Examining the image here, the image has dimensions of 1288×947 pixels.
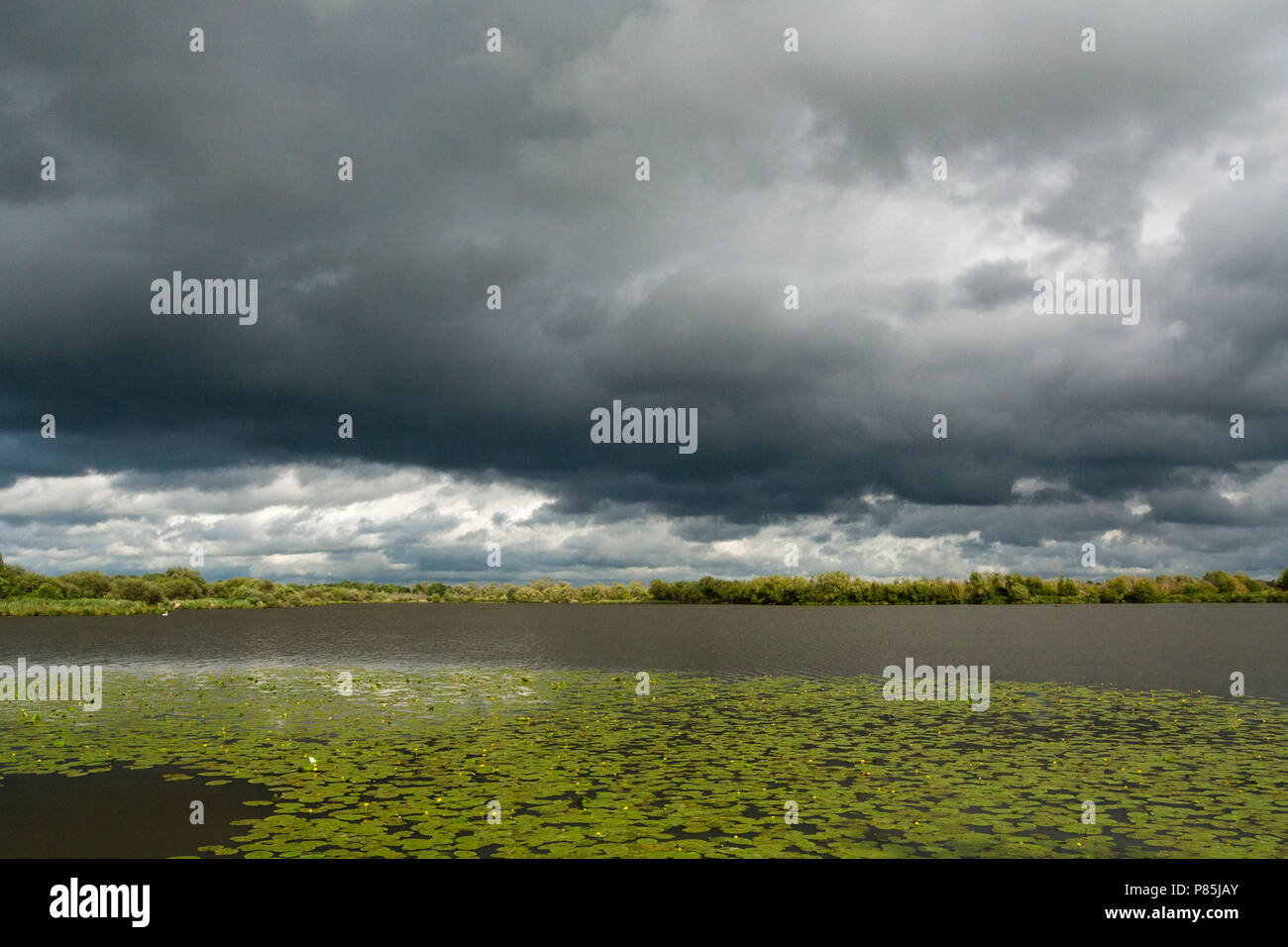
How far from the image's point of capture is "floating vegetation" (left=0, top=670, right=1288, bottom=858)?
42.1 ft

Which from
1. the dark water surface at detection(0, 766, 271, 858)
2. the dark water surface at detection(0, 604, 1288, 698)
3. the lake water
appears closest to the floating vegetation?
the lake water

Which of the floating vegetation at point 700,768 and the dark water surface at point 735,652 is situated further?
the dark water surface at point 735,652

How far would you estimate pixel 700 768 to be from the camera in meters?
18.1

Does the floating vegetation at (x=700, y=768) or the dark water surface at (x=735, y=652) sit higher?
the floating vegetation at (x=700, y=768)

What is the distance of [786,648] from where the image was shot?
60.0 metres

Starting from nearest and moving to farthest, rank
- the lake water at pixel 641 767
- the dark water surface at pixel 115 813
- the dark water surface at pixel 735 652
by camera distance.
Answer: the dark water surface at pixel 115 813 < the lake water at pixel 641 767 < the dark water surface at pixel 735 652

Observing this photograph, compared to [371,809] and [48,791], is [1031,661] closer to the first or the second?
[371,809]

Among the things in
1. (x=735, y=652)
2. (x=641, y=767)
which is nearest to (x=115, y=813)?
(x=641, y=767)

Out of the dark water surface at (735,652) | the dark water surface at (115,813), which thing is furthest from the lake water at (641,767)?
the dark water surface at (735,652)

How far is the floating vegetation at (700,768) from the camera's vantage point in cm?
1283

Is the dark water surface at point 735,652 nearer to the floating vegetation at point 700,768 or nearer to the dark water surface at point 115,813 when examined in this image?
the floating vegetation at point 700,768
